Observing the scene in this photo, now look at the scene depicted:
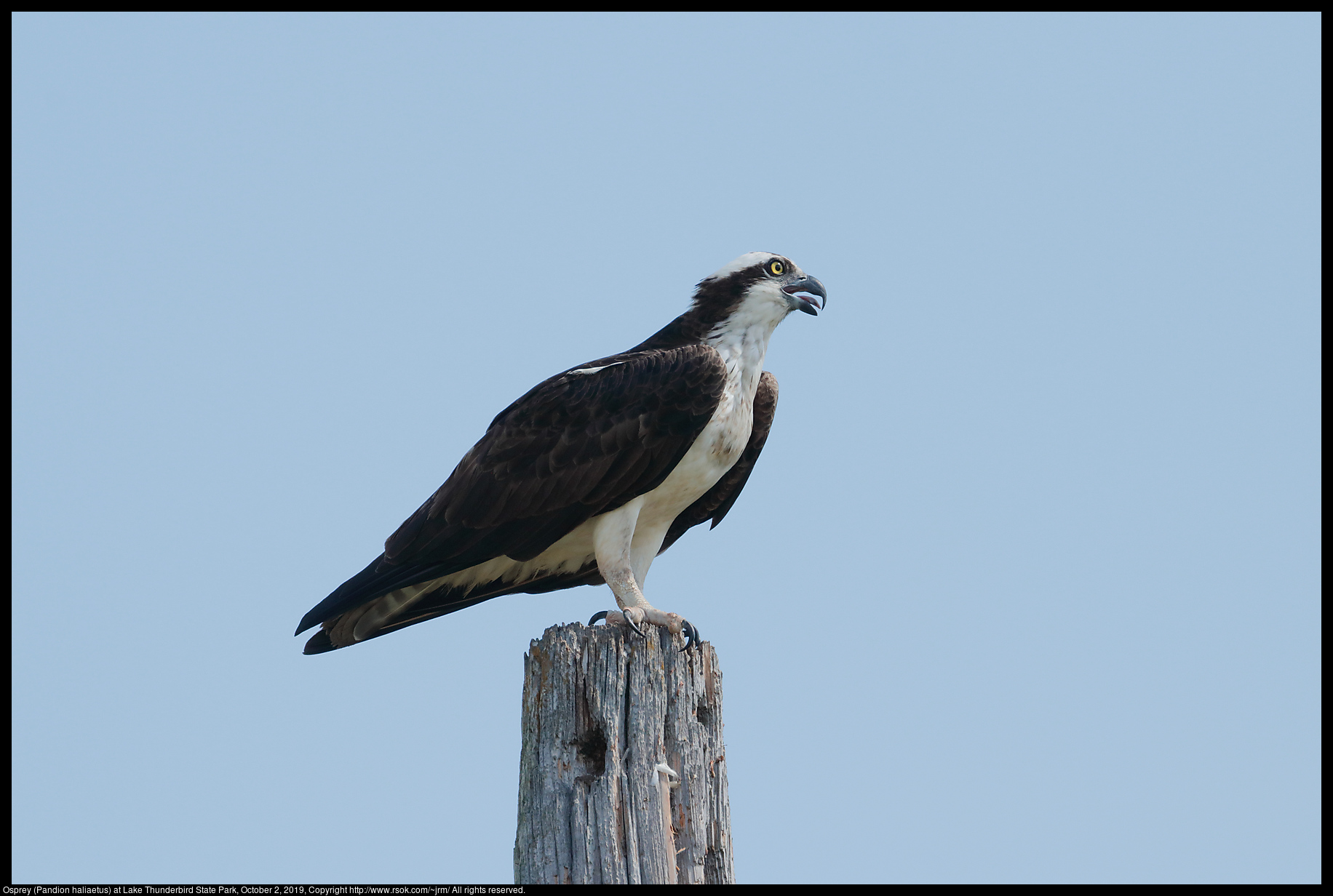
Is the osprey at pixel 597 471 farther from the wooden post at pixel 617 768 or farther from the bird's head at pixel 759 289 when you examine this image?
the wooden post at pixel 617 768

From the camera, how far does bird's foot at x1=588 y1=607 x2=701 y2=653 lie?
234 inches

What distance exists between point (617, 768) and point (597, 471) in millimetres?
2280

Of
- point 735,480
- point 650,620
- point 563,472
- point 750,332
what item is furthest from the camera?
point 735,480

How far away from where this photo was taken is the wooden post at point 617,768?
4.51 metres

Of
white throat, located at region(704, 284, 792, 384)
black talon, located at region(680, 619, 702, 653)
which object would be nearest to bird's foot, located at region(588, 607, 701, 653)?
black talon, located at region(680, 619, 702, 653)

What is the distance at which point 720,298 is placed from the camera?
7.22 metres

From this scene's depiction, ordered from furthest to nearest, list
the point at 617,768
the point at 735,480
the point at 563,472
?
the point at 735,480
the point at 563,472
the point at 617,768

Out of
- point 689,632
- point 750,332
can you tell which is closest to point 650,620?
point 689,632

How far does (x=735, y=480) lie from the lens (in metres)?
7.45

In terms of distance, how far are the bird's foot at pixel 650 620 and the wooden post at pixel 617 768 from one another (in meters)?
0.86

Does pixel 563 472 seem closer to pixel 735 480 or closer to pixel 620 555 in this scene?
pixel 620 555
